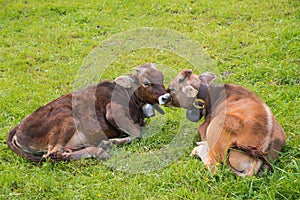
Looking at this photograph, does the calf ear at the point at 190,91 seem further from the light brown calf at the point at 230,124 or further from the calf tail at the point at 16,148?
the calf tail at the point at 16,148

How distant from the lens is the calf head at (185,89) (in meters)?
6.27

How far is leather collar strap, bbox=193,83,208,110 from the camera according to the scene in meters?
6.34

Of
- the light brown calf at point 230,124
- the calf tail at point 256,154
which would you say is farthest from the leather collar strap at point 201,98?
the calf tail at point 256,154

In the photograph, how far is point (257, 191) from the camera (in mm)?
4875

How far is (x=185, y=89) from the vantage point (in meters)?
6.27

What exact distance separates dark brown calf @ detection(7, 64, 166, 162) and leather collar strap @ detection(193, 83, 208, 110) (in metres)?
0.54

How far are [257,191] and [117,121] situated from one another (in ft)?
7.46

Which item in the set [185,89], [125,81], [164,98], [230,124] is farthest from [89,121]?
[230,124]

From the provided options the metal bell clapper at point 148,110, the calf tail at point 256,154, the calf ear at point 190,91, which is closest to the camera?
the calf tail at point 256,154

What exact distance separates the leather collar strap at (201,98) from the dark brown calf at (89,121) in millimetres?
541

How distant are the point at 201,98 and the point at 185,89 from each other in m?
0.29

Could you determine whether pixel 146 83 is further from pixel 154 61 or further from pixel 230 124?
pixel 154 61

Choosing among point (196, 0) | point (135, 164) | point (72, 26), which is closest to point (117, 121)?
point (135, 164)

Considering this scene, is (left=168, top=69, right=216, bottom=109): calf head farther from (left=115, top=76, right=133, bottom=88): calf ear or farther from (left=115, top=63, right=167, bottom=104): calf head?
(left=115, top=76, right=133, bottom=88): calf ear
